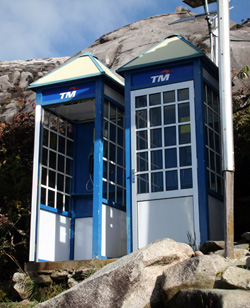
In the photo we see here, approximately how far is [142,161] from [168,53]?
2.00m

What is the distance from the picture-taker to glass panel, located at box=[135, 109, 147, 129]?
941 cm

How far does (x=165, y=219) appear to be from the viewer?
884cm

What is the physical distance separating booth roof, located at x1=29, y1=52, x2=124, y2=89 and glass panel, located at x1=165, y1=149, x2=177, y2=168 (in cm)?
180

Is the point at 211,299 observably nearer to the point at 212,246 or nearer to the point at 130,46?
the point at 212,246

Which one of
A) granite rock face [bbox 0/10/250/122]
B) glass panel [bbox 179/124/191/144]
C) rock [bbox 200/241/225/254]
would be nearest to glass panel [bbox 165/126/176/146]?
glass panel [bbox 179/124/191/144]

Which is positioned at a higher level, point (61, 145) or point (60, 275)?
point (61, 145)

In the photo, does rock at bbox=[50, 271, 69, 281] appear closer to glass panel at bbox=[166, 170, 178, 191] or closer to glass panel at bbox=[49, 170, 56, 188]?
glass panel at bbox=[49, 170, 56, 188]

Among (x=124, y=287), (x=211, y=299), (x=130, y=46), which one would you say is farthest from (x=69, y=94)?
(x=130, y=46)

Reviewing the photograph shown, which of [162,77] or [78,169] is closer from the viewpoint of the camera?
[162,77]

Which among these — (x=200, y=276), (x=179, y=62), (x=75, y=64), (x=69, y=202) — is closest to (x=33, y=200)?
(x=69, y=202)

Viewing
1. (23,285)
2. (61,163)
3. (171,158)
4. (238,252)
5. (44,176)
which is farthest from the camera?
(61,163)

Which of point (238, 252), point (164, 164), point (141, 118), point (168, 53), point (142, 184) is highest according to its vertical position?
point (168, 53)

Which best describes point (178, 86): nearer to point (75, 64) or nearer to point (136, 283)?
point (75, 64)

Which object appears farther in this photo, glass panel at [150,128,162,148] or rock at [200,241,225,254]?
glass panel at [150,128,162,148]
